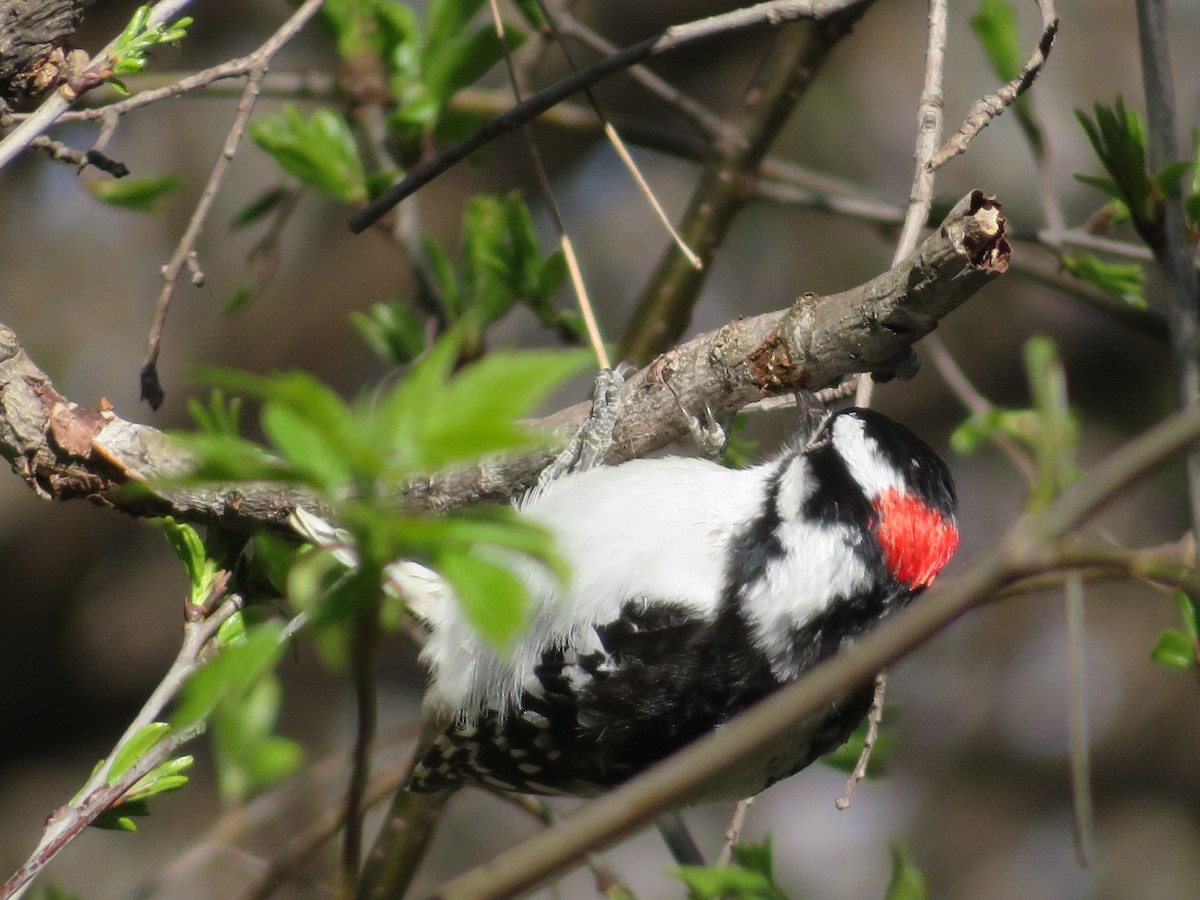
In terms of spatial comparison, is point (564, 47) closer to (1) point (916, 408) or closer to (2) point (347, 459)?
Result: (2) point (347, 459)

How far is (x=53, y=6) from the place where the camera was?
6.36ft

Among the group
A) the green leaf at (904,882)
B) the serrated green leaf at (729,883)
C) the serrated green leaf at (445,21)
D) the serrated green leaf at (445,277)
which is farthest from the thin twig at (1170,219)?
the serrated green leaf at (445,277)

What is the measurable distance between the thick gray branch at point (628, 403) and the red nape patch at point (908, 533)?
0.44 meters

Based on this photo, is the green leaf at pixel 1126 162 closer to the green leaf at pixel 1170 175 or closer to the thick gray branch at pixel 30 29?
the green leaf at pixel 1170 175

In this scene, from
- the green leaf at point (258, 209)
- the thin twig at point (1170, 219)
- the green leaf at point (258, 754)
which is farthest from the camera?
the green leaf at point (258, 209)

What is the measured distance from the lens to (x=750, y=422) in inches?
216

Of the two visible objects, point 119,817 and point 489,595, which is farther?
point 119,817

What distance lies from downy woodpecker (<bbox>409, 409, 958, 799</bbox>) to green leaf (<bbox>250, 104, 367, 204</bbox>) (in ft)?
3.05

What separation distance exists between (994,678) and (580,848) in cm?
590

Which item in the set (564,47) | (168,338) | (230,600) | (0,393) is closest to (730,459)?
(564,47)

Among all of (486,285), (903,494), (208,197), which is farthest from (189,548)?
(903,494)

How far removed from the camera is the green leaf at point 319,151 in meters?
2.70

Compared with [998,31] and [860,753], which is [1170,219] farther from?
[860,753]

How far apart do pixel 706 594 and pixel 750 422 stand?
3290 mm
